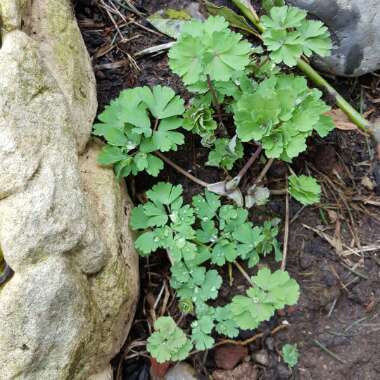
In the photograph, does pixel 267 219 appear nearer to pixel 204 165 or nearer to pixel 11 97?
pixel 204 165

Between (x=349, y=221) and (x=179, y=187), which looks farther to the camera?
(x=349, y=221)

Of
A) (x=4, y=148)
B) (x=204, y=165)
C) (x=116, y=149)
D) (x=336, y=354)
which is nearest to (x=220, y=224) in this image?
(x=204, y=165)

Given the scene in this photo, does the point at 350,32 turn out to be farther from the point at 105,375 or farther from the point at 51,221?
the point at 105,375

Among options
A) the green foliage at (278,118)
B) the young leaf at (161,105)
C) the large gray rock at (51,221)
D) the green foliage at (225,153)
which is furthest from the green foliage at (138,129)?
the green foliage at (278,118)

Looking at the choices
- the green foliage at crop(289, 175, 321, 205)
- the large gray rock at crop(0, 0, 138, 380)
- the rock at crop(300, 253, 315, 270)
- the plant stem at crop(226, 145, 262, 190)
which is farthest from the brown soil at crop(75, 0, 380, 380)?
the large gray rock at crop(0, 0, 138, 380)

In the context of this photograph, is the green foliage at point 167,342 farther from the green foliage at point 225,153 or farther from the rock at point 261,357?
the green foliage at point 225,153

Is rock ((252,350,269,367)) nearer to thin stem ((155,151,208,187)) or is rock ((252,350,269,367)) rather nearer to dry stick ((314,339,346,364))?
dry stick ((314,339,346,364))

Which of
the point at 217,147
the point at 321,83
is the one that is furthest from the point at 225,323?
the point at 321,83
